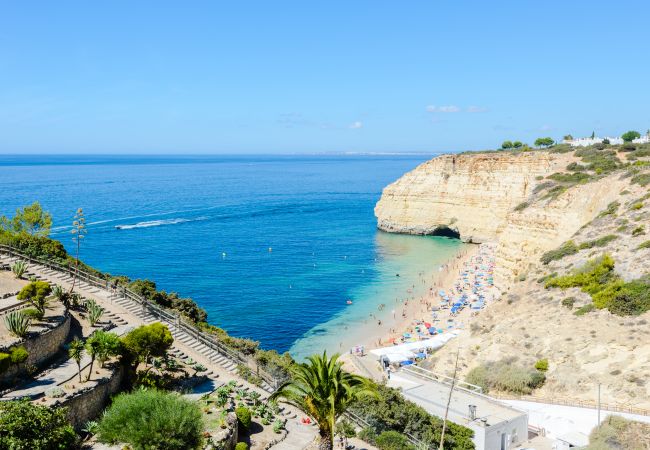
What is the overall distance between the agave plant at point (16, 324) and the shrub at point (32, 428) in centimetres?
434

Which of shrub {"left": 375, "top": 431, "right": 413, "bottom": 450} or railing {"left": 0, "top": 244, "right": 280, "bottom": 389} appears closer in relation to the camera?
shrub {"left": 375, "top": 431, "right": 413, "bottom": 450}

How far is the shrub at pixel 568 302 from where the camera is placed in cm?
3287

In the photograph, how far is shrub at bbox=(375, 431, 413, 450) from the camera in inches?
794

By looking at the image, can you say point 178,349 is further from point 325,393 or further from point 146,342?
point 325,393

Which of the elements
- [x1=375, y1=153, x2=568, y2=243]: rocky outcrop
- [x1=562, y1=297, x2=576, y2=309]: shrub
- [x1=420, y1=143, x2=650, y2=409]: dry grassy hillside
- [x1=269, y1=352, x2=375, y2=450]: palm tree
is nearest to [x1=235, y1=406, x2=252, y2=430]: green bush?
[x1=269, y1=352, x2=375, y2=450]: palm tree

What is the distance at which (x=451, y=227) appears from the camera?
88938mm

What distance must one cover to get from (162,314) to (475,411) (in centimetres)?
1781

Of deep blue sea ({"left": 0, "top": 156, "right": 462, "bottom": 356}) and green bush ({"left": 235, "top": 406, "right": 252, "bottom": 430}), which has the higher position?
green bush ({"left": 235, "top": 406, "right": 252, "bottom": 430})

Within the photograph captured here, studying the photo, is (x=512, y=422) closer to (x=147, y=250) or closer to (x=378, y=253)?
(x=378, y=253)

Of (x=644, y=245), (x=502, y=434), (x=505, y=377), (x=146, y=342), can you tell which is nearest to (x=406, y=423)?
(x=502, y=434)

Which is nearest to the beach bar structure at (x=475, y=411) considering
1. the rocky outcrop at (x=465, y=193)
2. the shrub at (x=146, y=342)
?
the shrub at (x=146, y=342)

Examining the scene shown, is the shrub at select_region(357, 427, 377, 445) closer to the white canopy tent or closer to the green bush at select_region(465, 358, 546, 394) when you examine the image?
the green bush at select_region(465, 358, 546, 394)

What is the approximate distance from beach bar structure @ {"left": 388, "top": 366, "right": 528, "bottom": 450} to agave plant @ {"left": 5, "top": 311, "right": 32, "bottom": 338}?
1718cm

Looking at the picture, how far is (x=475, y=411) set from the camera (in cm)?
2277
